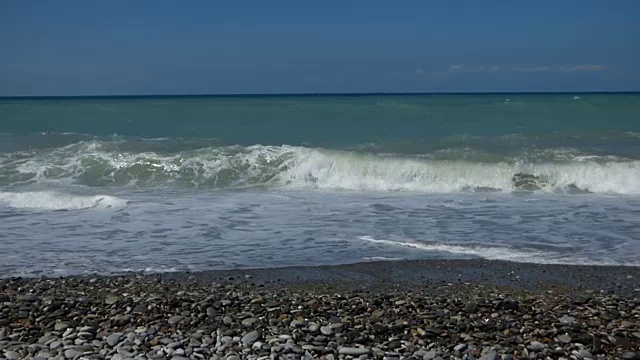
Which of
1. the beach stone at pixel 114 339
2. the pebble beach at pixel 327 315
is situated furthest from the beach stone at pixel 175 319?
the beach stone at pixel 114 339

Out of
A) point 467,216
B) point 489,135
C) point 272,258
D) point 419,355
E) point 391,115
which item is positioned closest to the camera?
point 419,355

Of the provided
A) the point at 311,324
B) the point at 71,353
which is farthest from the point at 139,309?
the point at 311,324

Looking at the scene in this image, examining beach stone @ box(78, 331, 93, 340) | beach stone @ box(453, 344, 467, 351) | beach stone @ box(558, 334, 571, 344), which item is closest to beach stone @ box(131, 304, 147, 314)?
beach stone @ box(78, 331, 93, 340)

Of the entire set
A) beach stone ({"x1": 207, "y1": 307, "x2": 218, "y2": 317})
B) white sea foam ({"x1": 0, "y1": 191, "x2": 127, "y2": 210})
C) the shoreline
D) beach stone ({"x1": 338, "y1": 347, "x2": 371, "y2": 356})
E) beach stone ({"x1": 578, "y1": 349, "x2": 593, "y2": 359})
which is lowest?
white sea foam ({"x1": 0, "y1": 191, "x2": 127, "y2": 210})

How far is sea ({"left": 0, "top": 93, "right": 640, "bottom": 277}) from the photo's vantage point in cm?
941

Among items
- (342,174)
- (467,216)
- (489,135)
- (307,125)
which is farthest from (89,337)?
(307,125)

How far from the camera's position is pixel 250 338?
19.0 ft

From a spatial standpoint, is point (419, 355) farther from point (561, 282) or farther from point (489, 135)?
point (489, 135)

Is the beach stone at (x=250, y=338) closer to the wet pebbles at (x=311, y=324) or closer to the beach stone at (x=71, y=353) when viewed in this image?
the wet pebbles at (x=311, y=324)

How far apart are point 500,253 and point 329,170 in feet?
29.5

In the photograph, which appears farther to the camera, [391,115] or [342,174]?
[391,115]

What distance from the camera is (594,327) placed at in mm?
6039

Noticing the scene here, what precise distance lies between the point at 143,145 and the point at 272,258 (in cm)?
1416

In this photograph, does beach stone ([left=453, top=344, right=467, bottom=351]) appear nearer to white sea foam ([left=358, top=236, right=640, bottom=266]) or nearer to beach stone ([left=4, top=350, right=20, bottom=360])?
beach stone ([left=4, top=350, right=20, bottom=360])
